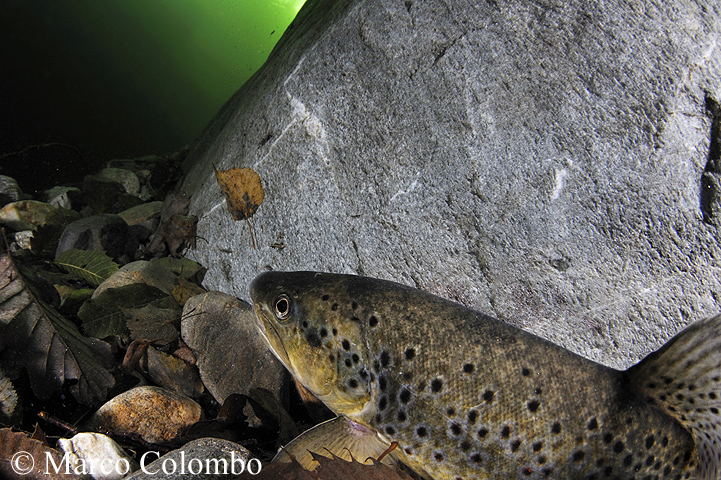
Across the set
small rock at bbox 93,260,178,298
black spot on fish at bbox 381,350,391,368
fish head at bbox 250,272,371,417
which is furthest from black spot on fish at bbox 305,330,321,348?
small rock at bbox 93,260,178,298

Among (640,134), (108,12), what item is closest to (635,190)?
(640,134)

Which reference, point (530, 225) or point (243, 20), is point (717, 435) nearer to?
point (530, 225)

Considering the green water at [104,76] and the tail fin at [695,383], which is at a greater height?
the tail fin at [695,383]

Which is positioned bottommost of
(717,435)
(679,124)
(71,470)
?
(71,470)

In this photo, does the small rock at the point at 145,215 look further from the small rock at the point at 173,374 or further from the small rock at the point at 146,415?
the small rock at the point at 146,415

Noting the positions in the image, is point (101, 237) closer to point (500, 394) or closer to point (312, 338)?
point (312, 338)

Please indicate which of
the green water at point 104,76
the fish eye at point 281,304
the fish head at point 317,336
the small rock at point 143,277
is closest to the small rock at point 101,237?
the small rock at point 143,277
